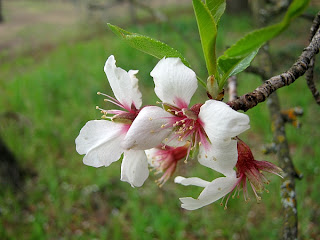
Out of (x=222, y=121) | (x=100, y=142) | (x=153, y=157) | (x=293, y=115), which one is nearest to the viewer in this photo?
(x=222, y=121)

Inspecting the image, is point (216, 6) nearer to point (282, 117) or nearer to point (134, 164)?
point (134, 164)

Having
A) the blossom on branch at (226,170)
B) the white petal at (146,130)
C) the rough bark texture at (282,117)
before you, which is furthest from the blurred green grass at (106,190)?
the white petal at (146,130)

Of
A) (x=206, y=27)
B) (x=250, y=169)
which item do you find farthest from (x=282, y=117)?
(x=206, y=27)

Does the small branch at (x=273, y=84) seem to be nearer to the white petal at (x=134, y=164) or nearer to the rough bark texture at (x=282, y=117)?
the rough bark texture at (x=282, y=117)

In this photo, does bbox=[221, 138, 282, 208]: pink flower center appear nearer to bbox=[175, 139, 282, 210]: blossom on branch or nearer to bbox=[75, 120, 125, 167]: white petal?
bbox=[175, 139, 282, 210]: blossom on branch

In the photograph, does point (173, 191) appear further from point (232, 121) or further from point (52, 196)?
point (232, 121)

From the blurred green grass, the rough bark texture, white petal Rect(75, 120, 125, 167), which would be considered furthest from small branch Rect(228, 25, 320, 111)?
the blurred green grass

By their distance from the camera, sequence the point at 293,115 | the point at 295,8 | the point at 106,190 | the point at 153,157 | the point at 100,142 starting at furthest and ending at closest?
1. the point at 106,190
2. the point at 293,115
3. the point at 153,157
4. the point at 100,142
5. the point at 295,8
